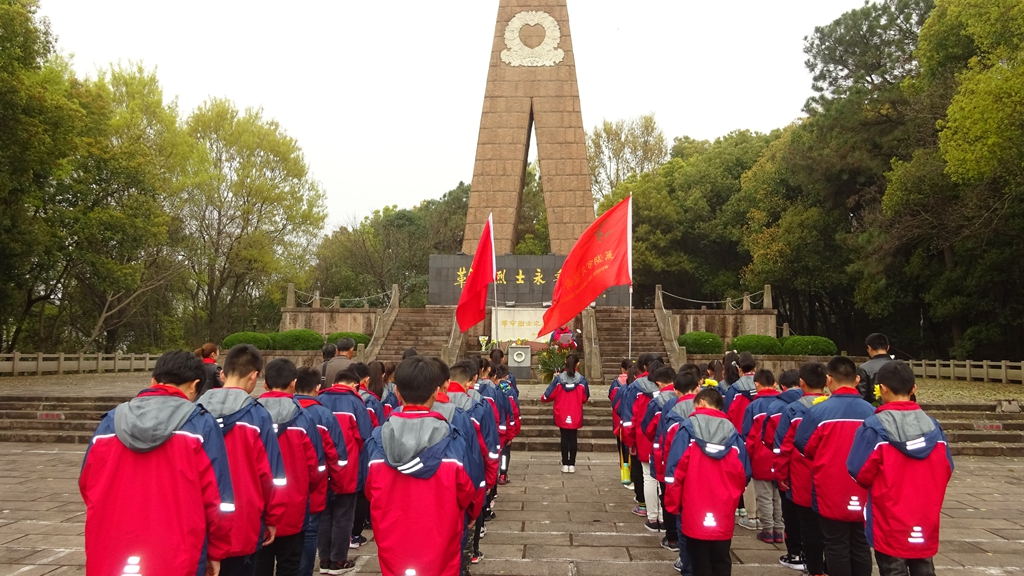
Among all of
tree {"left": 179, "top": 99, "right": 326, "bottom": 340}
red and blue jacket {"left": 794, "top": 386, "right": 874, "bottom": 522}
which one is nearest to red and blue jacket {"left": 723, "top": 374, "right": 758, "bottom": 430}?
red and blue jacket {"left": 794, "top": 386, "right": 874, "bottom": 522}

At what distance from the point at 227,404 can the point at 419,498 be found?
90cm

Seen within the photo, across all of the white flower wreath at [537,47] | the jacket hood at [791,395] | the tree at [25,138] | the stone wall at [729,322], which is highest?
the white flower wreath at [537,47]

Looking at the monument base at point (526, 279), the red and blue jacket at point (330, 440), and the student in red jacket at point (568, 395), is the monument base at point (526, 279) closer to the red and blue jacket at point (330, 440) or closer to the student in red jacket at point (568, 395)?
the student in red jacket at point (568, 395)

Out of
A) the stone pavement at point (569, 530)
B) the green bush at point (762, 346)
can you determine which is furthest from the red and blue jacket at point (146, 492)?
the green bush at point (762, 346)

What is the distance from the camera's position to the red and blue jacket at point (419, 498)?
2.85 m

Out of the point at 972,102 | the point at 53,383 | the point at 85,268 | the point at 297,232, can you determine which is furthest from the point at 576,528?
the point at 297,232

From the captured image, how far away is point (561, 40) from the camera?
23750mm

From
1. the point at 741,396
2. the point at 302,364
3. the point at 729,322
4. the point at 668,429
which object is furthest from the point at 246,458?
the point at 729,322

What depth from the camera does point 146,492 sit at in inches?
97.8

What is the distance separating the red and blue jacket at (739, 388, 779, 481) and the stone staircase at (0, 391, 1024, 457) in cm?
501

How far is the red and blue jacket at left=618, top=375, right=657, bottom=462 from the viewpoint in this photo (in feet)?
18.7

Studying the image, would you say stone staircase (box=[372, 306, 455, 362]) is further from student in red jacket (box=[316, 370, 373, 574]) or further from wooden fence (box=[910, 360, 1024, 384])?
student in red jacket (box=[316, 370, 373, 574])

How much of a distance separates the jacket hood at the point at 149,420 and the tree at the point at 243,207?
2546 cm

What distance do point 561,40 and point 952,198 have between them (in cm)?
1234
